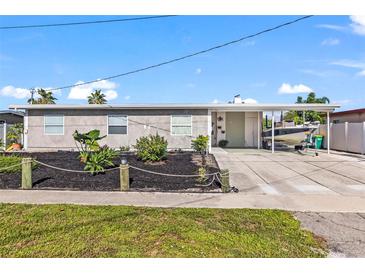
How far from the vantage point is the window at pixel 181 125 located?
17.0m

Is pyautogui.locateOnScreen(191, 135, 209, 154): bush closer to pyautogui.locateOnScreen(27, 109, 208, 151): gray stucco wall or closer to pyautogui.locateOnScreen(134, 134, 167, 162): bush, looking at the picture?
pyautogui.locateOnScreen(27, 109, 208, 151): gray stucco wall

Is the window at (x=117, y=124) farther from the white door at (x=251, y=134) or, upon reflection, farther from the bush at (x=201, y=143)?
the white door at (x=251, y=134)

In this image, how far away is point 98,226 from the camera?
4645mm

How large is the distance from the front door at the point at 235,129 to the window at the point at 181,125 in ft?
15.5

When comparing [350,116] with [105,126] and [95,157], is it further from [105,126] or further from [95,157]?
[95,157]

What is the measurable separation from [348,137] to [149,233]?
17.7m

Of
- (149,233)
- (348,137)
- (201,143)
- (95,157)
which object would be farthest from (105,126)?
(348,137)


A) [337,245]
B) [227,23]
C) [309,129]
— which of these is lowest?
[337,245]

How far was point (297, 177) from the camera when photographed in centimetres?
962

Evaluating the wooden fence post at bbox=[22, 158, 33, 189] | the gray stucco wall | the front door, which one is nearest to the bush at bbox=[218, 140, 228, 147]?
the front door

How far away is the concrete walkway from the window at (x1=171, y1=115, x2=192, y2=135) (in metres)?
10.1
